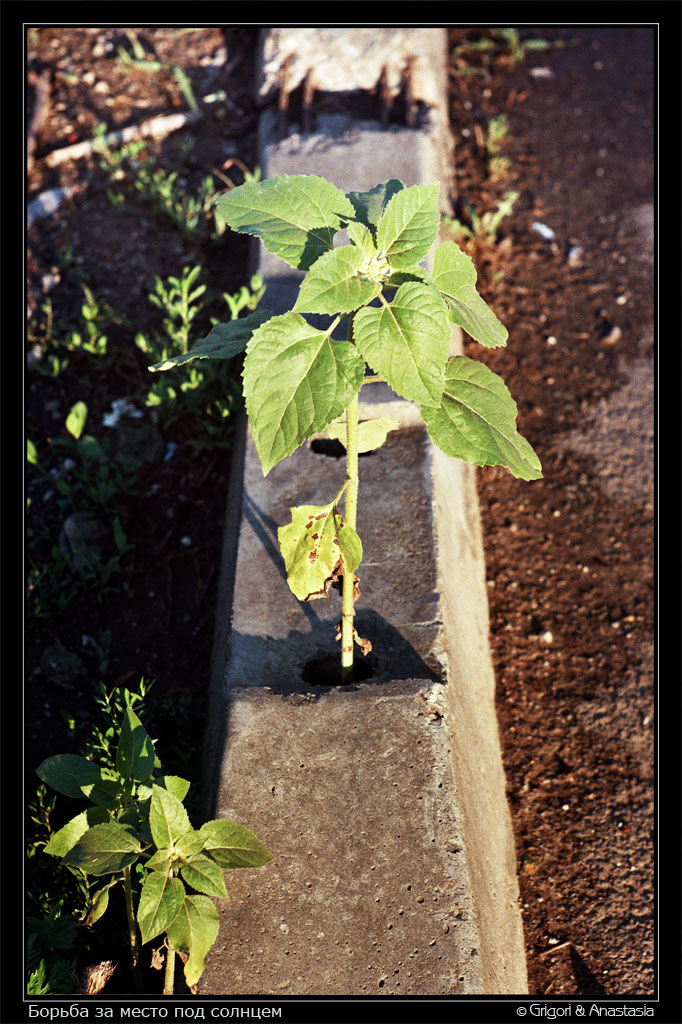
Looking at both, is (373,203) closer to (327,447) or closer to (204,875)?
(327,447)

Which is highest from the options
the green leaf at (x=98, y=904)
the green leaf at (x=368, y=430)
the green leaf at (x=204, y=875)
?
the green leaf at (x=368, y=430)

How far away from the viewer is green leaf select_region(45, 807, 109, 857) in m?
1.94

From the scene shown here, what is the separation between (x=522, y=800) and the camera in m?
2.74

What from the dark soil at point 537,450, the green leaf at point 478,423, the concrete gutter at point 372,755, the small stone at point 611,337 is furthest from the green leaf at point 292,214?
the small stone at point 611,337

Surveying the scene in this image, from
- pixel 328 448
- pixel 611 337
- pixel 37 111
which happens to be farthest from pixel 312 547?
pixel 37 111

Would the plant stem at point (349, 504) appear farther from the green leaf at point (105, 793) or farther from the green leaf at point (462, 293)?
the green leaf at point (105, 793)

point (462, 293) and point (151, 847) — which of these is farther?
point (151, 847)

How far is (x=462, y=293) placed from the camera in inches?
71.0

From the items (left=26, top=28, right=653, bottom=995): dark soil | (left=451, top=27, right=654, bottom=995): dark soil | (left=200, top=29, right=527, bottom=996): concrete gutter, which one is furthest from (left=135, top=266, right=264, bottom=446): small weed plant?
(left=451, top=27, right=654, bottom=995): dark soil

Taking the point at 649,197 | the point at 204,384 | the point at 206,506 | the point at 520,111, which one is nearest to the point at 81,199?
the point at 204,384

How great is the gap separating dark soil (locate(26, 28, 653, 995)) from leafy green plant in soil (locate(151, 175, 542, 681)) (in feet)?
4.22

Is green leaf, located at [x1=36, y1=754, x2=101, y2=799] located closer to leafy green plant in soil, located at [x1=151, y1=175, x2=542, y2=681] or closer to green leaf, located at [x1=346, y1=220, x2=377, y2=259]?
leafy green plant in soil, located at [x1=151, y1=175, x2=542, y2=681]

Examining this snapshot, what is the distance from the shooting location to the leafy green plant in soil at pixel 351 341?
1637mm

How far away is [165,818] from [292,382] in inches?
38.4
